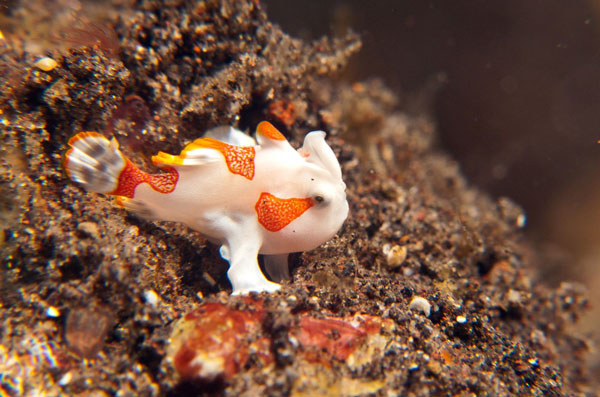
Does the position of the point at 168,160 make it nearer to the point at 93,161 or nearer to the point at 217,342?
the point at 93,161

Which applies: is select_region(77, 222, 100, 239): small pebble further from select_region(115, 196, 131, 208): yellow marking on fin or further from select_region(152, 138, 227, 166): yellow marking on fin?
select_region(152, 138, 227, 166): yellow marking on fin

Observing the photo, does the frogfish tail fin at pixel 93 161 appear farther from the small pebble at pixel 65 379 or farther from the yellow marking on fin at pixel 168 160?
the small pebble at pixel 65 379

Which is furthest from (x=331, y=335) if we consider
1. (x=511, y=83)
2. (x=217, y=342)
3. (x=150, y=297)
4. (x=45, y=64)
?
(x=511, y=83)

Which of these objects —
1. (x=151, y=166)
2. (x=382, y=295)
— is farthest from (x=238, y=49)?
(x=382, y=295)

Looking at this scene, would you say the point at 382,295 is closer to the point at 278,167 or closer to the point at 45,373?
the point at 278,167

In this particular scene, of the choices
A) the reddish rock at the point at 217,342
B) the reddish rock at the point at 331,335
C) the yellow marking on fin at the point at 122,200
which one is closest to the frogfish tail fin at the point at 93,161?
the yellow marking on fin at the point at 122,200
